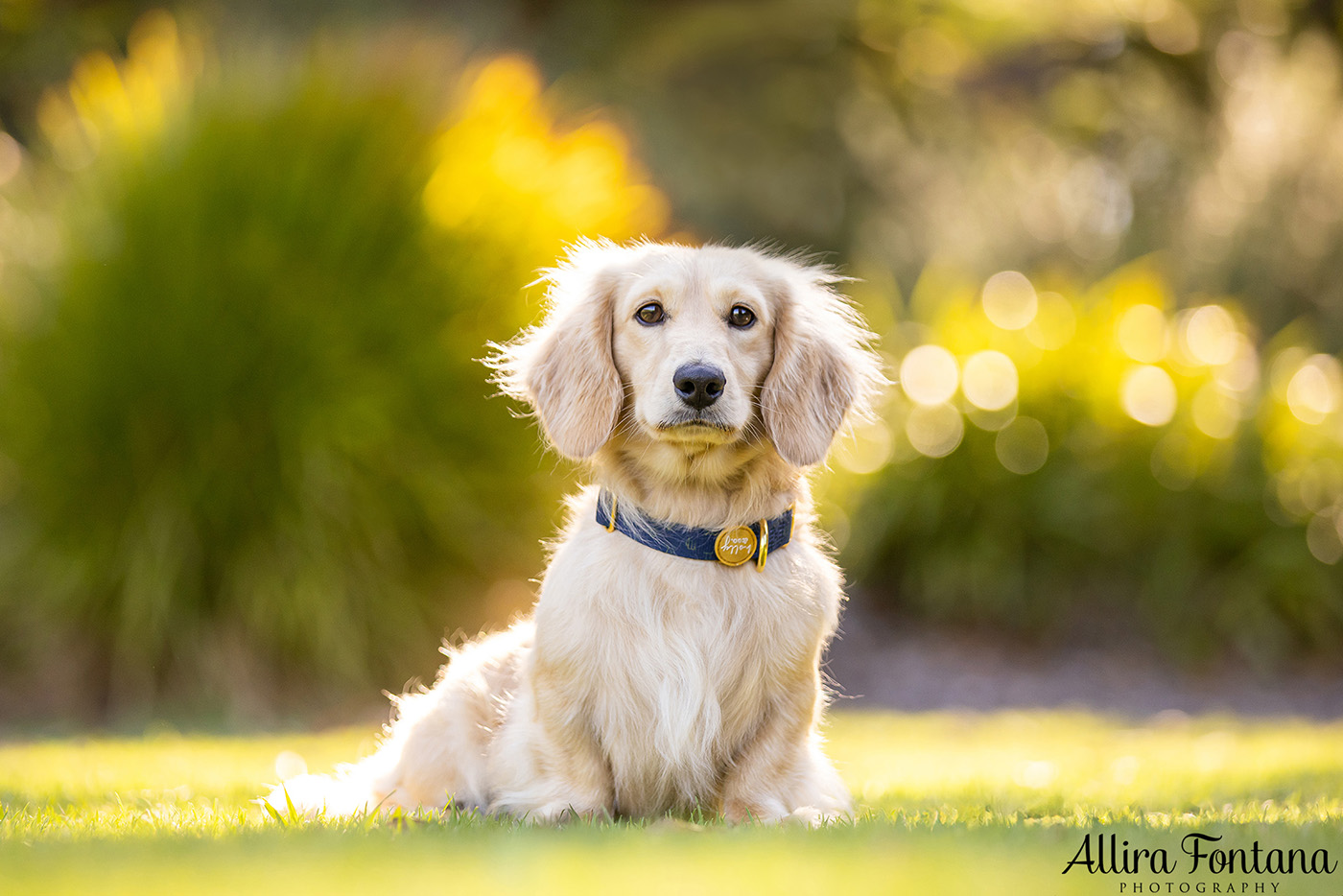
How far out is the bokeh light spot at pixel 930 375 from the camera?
26.0ft

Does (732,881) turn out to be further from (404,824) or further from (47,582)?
(47,582)

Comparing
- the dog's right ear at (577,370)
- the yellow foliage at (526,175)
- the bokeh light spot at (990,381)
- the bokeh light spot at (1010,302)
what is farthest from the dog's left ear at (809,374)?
the bokeh light spot at (1010,302)

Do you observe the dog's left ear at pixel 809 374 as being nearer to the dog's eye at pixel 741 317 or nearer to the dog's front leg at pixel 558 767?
the dog's eye at pixel 741 317

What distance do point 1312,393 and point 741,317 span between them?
605 centimetres

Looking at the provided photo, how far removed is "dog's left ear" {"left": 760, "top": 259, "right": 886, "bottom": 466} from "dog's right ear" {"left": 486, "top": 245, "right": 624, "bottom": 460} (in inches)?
18.4

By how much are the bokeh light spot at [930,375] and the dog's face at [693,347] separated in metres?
4.73

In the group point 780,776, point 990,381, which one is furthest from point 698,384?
point 990,381

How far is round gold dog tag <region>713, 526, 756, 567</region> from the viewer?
303cm

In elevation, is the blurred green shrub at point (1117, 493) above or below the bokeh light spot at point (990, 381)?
below

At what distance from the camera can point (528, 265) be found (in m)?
7.25

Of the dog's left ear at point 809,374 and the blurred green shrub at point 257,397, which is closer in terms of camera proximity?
the dog's left ear at point 809,374

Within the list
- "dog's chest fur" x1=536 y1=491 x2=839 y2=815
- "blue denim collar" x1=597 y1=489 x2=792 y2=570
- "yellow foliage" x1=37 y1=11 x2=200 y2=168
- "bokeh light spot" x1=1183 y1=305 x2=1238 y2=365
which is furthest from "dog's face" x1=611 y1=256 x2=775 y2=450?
"bokeh light spot" x1=1183 y1=305 x2=1238 y2=365

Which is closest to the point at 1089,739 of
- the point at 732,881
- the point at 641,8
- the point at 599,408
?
the point at 599,408

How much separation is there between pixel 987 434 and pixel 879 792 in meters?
4.42
